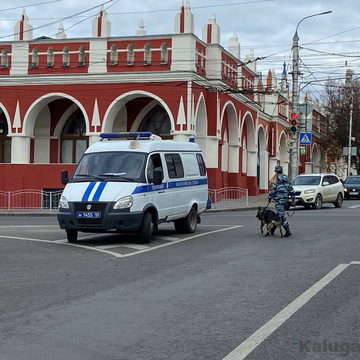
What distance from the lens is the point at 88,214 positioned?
1305cm

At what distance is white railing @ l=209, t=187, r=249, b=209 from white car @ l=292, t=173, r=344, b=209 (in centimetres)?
301

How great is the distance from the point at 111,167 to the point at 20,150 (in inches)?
766

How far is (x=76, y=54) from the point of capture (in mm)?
31578

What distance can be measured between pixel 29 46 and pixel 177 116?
8.69 metres

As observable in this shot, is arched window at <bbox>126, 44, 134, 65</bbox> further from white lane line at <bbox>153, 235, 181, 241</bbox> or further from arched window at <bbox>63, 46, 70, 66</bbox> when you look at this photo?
white lane line at <bbox>153, 235, 181, 241</bbox>

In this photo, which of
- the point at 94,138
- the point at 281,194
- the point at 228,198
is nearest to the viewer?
the point at 281,194

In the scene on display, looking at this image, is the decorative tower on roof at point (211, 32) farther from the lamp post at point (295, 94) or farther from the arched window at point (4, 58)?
the arched window at point (4, 58)

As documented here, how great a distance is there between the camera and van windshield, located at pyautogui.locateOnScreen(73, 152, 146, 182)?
13727mm

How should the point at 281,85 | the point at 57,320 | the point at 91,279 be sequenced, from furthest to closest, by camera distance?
the point at 281,85
the point at 91,279
the point at 57,320

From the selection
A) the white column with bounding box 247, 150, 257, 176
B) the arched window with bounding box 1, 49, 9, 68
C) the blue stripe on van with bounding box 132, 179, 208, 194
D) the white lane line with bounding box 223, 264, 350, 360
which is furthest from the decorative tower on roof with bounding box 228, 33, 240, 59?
the white lane line with bounding box 223, 264, 350, 360

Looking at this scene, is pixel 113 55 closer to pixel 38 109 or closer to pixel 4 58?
pixel 38 109

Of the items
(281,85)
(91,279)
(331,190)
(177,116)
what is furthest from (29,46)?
(91,279)

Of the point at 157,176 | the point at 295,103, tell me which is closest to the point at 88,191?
the point at 157,176

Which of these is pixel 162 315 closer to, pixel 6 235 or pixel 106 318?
pixel 106 318
